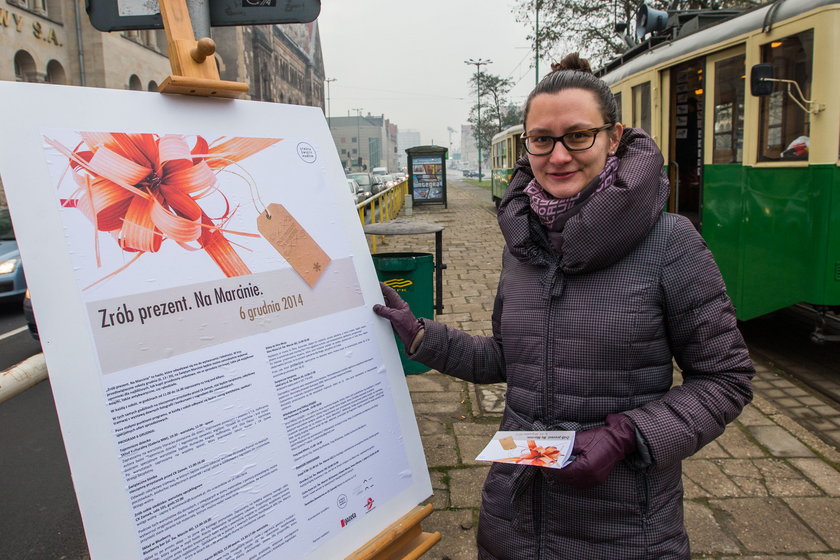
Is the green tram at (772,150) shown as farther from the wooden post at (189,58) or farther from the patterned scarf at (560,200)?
the wooden post at (189,58)

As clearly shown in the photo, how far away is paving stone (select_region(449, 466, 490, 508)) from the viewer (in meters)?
3.46

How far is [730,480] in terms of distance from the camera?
3602 mm

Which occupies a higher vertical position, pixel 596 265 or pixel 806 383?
pixel 596 265

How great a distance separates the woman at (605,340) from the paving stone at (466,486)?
5.53 feet

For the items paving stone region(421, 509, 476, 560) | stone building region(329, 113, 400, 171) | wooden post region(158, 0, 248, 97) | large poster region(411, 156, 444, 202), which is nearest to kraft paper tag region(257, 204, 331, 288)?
wooden post region(158, 0, 248, 97)

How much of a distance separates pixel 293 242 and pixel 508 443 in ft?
2.78

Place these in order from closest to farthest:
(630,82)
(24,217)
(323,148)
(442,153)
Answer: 1. (24,217)
2. (323,148)
3. (630,82)
4. (442,153)

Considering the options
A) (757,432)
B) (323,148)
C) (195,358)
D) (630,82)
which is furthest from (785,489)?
(630,82)

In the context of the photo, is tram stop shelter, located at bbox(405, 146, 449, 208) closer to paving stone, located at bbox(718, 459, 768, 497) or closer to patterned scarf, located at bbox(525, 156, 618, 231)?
paving stone, located at bbox(718, 459, 768, 497)

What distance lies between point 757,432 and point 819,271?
154 centimetres

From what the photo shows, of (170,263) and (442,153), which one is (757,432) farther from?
(442,153)

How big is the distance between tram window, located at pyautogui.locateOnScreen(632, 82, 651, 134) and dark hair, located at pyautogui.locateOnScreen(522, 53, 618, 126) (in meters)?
6.80

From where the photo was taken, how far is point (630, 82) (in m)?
8.55

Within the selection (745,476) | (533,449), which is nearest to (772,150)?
(745,476)
